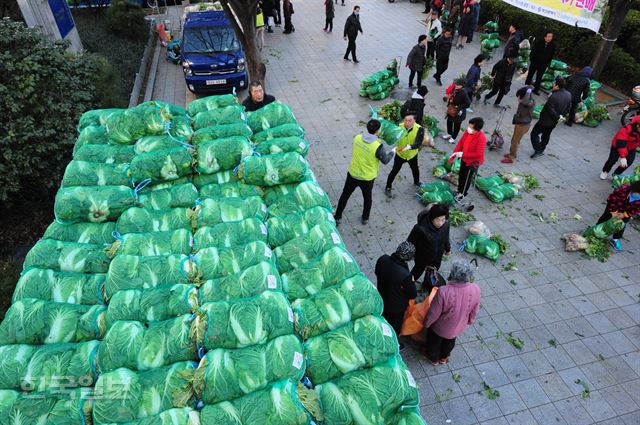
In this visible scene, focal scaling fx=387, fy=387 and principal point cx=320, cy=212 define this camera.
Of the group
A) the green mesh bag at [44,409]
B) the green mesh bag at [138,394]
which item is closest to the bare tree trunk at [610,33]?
the green mesh bag at [138,394]

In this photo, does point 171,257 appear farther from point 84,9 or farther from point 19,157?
point 84,9

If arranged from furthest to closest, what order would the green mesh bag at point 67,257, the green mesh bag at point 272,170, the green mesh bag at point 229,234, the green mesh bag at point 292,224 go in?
the green mesh bag at point 272,170 < the green mesh bag at point 292,224 < the green mesh bag at point 229,234 < the green mesh bag at point 67,257

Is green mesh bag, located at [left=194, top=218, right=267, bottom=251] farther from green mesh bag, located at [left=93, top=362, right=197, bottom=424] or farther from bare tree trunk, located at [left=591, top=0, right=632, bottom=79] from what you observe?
bare tree trunk, located at [left=591, top=0, right=632, bottom=79]

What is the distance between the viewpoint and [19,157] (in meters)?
5.91

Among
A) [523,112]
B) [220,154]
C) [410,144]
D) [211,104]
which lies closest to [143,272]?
[220,154]

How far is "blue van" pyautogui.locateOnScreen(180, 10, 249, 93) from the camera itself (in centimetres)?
1016

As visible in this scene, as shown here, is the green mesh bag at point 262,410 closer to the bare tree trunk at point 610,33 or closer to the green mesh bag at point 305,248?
the green mesh bag at point 305,248

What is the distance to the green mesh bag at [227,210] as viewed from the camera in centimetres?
450

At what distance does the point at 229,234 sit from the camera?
4.26 metres

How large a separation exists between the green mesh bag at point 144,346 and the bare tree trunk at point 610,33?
38.1 feet

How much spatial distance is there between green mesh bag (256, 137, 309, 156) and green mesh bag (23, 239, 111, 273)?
94.1 inches

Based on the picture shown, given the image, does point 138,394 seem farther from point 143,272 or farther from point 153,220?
point 153,220

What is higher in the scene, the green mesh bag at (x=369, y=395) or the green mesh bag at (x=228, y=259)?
the green mesh bag at (x=228, y=259)

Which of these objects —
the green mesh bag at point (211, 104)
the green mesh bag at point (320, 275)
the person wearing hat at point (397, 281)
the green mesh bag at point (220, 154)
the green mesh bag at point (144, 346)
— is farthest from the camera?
the green mesh bag at point (211, 104)
